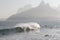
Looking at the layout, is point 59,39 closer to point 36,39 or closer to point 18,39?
point 36,39

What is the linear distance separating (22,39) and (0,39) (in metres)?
1.71

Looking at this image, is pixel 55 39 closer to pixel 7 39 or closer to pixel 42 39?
pixel 42 39

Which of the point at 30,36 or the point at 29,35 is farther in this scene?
the point at 29,35

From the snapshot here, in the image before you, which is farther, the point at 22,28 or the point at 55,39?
the point at 22,28

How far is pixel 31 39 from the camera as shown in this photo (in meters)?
15.1

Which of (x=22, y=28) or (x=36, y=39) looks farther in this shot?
(x=22, y=28)

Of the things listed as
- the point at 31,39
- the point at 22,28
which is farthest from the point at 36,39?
the point at 22,28

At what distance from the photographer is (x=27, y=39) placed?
15.0 metres

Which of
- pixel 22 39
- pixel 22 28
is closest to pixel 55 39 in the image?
pixel 22 39

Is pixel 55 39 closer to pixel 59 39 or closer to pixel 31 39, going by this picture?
pixel 59 39

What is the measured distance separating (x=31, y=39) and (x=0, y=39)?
7.85ft

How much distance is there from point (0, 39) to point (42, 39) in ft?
10.7

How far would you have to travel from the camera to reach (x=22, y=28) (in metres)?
24.1

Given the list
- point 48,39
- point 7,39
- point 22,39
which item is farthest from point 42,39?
point 7,39
